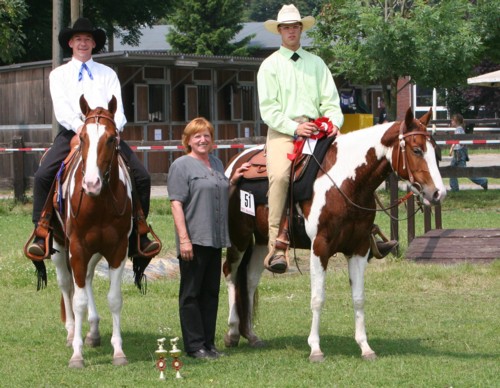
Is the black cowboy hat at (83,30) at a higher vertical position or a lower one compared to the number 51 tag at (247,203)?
higher

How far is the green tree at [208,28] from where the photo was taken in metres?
56.0

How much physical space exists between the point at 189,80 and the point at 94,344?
24.2 m

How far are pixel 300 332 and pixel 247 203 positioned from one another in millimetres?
1678

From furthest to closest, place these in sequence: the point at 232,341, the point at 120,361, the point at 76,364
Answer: the point at 232,341 < the point at 120,361 < the point at 76,364

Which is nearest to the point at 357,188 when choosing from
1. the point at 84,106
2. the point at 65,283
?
the point at 84,106

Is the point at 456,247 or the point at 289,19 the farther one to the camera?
the point at 456,247

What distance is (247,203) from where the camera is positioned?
989 centimetres

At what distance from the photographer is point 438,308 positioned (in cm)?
1209

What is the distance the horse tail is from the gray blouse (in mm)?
887

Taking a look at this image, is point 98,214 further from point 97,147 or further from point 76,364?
point 76,364

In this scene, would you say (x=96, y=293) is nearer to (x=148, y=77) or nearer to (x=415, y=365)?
(x=415, y=365)

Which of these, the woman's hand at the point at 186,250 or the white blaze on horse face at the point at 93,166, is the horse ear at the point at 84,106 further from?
the woman's hand at the point at 186,250

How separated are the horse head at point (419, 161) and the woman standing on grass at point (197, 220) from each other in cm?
166

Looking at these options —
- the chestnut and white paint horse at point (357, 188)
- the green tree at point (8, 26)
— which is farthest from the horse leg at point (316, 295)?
the green tree at point (8, 26)
